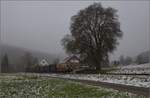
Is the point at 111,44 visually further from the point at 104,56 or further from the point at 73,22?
the point at 73,22

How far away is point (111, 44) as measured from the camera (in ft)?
201

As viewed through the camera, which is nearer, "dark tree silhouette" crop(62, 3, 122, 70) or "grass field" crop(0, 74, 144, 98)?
"grass field" crop(0, 74, 144, 98)

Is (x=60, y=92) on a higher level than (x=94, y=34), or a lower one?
lower

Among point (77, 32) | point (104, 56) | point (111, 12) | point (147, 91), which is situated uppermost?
point (111, 12)

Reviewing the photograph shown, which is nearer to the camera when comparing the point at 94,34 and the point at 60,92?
the point at 60,92

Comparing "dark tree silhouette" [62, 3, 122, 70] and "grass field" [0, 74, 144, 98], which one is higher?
"dark tree silhouette" [62, 3, 122, 70]

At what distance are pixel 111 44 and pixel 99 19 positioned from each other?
19.1 feet

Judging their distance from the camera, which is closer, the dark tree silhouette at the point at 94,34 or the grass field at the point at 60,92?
the grass field at the point at 60,92

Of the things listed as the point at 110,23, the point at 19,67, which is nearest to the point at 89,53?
the point at 110,23

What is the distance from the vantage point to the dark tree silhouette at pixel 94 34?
61.2 meters

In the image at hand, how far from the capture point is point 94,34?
206 ft

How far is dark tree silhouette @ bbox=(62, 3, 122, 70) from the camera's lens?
201 ft

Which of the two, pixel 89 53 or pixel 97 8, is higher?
pixel 97 8

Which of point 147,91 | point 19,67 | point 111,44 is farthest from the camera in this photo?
point 19,67
